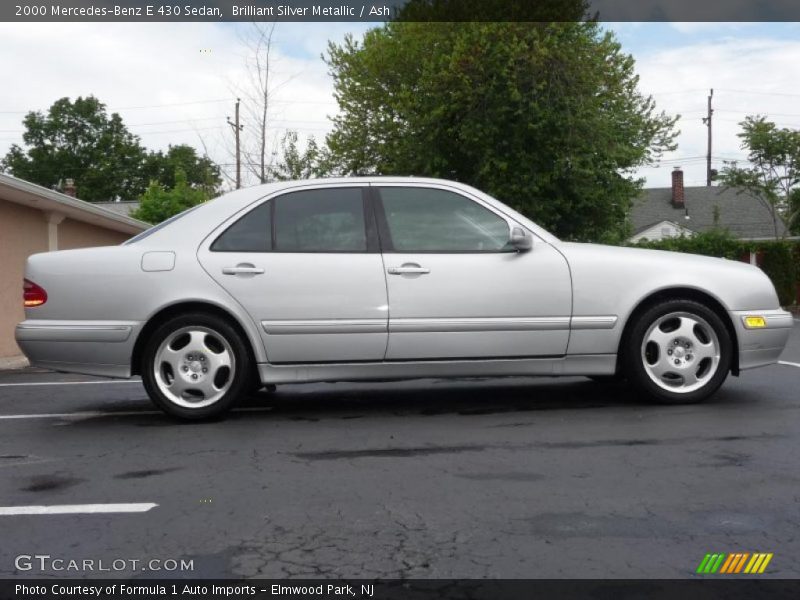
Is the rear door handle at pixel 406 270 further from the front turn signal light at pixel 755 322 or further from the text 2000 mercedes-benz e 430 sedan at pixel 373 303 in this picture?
the front turn signal light at pixel 755 322

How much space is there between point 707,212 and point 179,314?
59104 mm

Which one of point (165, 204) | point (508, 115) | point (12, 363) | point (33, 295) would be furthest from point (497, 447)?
point (165, 204)

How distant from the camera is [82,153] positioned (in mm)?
73125

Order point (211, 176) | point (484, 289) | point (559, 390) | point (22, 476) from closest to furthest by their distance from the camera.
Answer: point (22, 476) < point (484, 289) < point (559, 390) < point (211, 176)

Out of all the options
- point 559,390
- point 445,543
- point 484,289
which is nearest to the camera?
point 445,543

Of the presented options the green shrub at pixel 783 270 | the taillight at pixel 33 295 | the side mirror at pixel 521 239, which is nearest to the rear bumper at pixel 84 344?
the taillight at pixel 33 295

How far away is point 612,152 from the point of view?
2981 cm

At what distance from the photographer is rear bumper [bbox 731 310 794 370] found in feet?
20.3

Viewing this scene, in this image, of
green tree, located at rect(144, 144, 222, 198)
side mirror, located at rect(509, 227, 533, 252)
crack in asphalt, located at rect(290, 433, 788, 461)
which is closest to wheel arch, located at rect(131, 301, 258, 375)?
crack in asphalt, located at rect(290, 433, 788, 461)

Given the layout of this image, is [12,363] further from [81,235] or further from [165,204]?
[165,204]

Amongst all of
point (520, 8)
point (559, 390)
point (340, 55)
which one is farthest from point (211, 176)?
point (559, 390)

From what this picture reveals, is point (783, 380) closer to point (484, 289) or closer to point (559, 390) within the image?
point (559, 390)

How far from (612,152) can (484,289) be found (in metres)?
25.1
